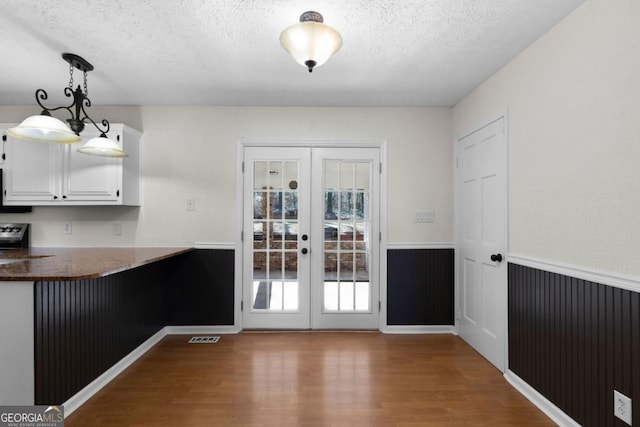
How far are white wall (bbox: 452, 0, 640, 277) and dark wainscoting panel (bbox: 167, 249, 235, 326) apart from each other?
2.69 meters

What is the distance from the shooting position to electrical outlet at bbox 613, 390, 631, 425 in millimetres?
1502

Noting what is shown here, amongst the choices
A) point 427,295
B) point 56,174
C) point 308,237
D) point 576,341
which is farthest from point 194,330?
point 576,341

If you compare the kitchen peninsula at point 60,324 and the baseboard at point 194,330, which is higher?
the kitchen peninsula at point 60,324

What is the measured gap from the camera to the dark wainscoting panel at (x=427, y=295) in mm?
3375

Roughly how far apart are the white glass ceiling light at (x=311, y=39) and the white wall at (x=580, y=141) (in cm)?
137

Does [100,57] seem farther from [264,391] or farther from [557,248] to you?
[557,248]

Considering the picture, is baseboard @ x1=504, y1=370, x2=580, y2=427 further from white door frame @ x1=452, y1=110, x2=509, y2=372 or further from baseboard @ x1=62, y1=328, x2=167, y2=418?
baseboard @ x1=62, y1=328, x2=167, y2=418

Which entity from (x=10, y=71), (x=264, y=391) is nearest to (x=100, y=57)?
(x=10, y=71)

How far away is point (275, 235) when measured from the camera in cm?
342

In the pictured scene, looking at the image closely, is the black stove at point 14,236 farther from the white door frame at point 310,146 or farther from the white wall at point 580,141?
the white wall at point 580,141

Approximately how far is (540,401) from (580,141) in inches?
65.4

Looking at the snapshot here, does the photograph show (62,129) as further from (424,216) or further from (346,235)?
(424,216)

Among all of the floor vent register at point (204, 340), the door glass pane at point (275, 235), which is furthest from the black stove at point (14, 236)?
the door glass pane at point (275, 235)

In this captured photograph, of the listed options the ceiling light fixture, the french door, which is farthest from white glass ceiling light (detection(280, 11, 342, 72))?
the french door
